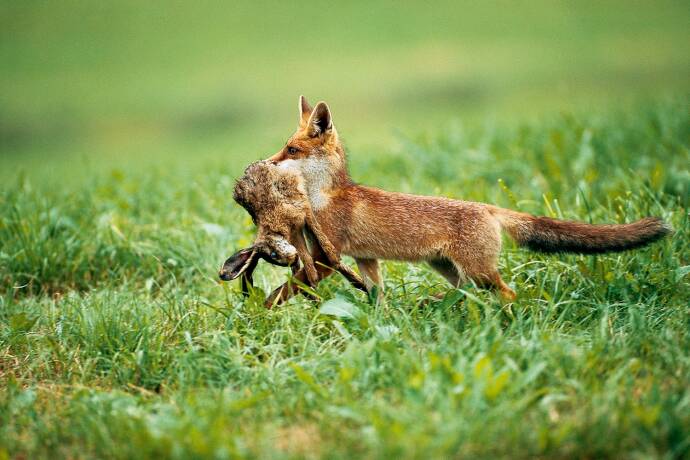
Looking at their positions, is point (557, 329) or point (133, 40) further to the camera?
point (133, 40)

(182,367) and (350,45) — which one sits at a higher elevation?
(350,45)

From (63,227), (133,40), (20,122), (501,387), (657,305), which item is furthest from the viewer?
(133,40)

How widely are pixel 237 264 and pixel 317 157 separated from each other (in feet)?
3.57

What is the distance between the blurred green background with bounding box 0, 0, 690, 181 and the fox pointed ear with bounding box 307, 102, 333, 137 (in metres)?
9.09

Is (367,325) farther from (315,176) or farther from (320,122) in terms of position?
(320,122)

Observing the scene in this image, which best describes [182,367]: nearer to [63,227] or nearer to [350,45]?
[63,227]

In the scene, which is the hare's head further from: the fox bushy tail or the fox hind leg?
the fox bushy tail

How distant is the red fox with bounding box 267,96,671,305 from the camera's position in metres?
4.64

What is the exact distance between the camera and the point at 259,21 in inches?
893

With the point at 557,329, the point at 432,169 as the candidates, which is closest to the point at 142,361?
the point at 557,329

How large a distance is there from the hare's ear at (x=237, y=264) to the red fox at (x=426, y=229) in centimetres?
29

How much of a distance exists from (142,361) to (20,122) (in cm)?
1517

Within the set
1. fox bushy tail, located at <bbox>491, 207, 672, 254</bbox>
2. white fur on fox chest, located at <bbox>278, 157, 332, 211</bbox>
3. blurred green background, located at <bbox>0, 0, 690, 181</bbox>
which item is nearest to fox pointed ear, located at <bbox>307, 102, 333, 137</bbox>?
white fur on fox chest, located at <bbox>278, 157, 332, 211</bbox>

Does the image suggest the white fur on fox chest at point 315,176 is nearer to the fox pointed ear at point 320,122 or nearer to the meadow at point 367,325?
the fox pointed ear at point 320,122
